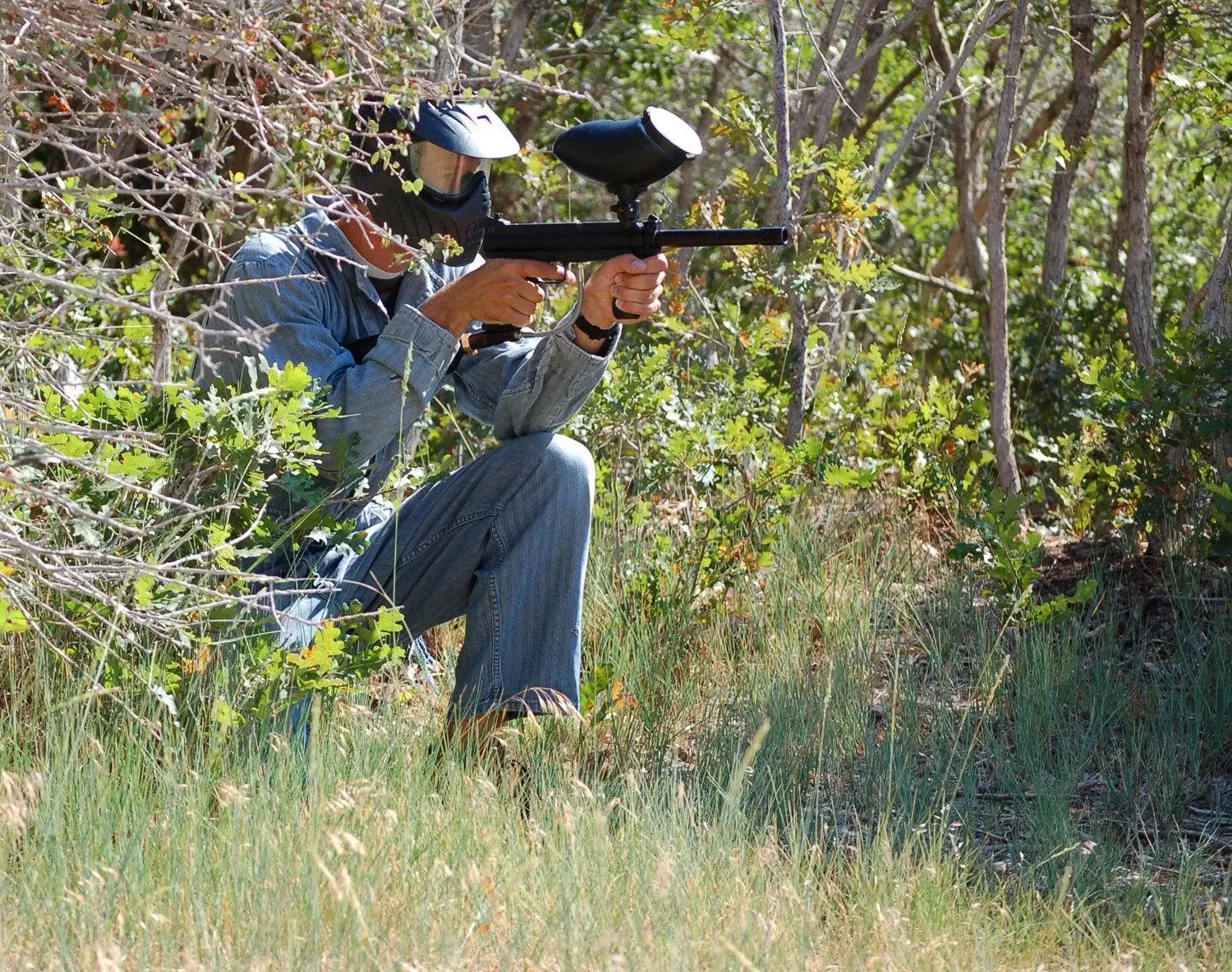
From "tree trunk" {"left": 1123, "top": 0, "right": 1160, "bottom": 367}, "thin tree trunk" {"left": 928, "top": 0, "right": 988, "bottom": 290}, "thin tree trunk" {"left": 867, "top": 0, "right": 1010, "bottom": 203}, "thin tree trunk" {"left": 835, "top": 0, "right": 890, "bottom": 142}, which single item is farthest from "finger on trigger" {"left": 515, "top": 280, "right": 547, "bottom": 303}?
"thin tree trunk" {"left": 928, "top": 0, "right": 988, "bottom": 290}

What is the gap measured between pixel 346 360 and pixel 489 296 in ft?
1.01

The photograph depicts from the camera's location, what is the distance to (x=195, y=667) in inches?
103

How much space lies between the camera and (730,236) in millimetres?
2719

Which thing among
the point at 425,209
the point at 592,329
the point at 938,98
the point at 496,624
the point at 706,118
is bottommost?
the point at 496,624

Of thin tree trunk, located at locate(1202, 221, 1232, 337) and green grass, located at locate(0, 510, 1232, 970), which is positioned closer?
green grass, located at locate(0, 510, 1232, 970)

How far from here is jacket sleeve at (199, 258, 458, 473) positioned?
2.78 metres

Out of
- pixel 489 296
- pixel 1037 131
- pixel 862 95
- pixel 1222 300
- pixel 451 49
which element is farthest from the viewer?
pixel 1037 131

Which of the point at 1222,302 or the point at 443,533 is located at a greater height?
the point at 1222,302

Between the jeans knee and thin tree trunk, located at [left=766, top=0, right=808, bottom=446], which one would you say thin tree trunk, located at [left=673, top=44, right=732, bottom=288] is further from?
the jeans knee

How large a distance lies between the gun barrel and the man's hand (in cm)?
7

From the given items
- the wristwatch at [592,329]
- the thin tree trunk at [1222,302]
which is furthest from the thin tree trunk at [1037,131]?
the wristwatch at [592,329]

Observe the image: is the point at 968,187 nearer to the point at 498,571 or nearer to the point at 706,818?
the point at 498,571

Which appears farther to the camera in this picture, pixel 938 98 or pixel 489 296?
pixel 938 98

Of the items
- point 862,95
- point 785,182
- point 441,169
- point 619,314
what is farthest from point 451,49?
point 862,95
